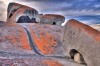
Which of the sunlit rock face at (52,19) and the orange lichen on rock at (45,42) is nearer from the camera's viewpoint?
the orange lichen on rock at (45,42)

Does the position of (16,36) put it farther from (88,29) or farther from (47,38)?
(88,29)

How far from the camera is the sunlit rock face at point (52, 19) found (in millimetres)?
35875

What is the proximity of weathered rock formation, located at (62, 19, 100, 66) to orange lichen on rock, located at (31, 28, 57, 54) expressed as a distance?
2256 millimetres

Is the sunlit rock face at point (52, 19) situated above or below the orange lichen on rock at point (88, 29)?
above

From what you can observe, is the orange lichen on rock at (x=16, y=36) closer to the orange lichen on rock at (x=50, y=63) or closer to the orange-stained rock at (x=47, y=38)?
the orange-stained rock at (x=47, y=38)

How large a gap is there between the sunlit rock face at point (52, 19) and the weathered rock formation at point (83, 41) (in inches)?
677

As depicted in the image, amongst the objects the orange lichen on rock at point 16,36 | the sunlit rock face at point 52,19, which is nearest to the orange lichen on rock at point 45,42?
the orange lichen on rock at point 16,36

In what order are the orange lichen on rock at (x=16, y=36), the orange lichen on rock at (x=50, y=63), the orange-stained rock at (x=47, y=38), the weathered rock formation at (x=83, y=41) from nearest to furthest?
the weathered rock formation at (x=83, y=41), the orange lichen on rock at (x=50, y=63), the orange-stained rock at (x=47, y=38), the orange lichen on rock at (x=16, y=36)

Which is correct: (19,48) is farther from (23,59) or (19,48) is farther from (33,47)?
(23,59)

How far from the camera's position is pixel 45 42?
22.1 meters

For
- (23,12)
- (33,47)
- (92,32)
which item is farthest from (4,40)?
(23,12)

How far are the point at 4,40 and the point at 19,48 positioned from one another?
2.49m

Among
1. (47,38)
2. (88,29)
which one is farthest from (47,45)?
(88,29)

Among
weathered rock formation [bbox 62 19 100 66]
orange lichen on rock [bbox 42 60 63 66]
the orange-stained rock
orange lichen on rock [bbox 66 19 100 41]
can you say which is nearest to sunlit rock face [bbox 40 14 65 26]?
the orange-stained rock
